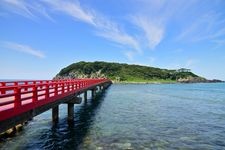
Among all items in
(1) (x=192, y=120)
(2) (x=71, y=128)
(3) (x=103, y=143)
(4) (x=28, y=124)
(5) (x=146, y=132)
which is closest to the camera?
(3) (x=103, y=143)

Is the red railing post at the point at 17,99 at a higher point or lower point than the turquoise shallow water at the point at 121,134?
higher

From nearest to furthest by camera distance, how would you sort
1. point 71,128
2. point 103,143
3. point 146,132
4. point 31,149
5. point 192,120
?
point 31,149
point 103,143
point 146,132
point 71,128
point 192,120

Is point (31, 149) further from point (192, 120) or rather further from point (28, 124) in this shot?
point (192, 120)

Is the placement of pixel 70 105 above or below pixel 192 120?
above

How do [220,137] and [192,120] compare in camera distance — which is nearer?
[220,137]

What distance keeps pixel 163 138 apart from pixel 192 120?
11.0 m

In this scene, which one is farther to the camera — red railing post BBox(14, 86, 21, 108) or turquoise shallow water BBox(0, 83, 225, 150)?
turquoise shallow water BBox(0, 83, 225, 150)

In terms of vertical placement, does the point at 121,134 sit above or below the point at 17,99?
below

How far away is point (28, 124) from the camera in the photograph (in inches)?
1129

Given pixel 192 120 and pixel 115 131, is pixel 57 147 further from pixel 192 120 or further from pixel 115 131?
pixel 192 120

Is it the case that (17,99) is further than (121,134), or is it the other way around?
(121,134)

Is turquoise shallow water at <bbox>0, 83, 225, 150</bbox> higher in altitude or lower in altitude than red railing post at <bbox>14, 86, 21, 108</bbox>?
lower

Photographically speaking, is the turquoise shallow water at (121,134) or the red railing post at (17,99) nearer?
the red railing post at (17,99)

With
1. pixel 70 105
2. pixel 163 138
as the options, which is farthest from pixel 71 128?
pixel 163 138
